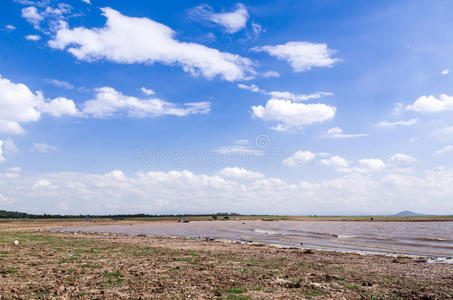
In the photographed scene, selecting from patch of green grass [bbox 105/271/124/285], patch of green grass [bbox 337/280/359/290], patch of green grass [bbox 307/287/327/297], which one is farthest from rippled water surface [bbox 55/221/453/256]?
patch of green grass [bbox 105/271/124/285]

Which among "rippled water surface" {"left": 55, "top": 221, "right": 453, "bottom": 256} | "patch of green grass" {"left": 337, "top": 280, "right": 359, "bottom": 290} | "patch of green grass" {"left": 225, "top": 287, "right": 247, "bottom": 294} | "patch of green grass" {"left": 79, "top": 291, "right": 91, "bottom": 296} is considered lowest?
"rippled water surface" {"left": 55, "top": 221, "right": 453, "bottom": 256}

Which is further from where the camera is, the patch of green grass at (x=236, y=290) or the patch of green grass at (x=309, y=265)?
the patch of green grass at (x=309, y=265)

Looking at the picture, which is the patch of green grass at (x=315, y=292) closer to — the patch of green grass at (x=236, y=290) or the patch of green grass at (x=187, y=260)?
the patch of green grass at (x=236, y=290)

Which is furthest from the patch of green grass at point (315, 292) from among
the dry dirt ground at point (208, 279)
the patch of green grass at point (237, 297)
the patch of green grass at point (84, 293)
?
the patch of green grass at point (84, 293)

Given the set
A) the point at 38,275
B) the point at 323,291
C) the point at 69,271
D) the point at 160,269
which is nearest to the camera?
the point at 323,291

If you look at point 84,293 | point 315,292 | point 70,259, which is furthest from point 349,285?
point 70,259

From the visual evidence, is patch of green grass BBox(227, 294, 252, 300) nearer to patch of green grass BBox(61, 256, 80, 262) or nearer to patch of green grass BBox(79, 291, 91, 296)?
patch of green grass BBox(79, 291, 91, 296)

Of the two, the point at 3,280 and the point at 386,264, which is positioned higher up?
the point at 3,280

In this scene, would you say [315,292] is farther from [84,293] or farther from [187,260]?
[187,260]

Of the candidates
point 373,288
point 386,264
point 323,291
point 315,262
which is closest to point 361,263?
point 386,264

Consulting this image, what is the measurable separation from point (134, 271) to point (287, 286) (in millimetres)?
8180

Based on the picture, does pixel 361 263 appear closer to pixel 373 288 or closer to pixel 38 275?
pixel 373 288

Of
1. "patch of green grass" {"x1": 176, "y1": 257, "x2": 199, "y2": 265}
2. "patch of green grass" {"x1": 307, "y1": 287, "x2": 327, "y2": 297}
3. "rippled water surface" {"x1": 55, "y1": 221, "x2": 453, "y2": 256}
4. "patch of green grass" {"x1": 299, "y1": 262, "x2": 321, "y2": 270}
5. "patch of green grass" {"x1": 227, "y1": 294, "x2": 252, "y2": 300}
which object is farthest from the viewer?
"rippled water surface" {"x1": 55, "y1": 221, "x2": 453, "y2": 256}

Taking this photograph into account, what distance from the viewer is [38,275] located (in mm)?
14766
